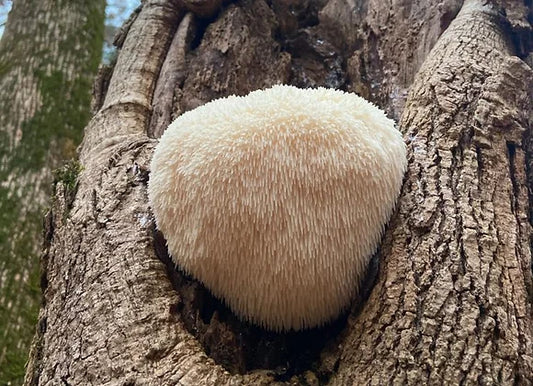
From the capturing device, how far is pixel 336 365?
1509 mm

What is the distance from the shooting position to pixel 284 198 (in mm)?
1479

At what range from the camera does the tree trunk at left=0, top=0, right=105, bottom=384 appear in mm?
3059

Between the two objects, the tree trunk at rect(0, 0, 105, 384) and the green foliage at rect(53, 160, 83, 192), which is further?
the tree trunk at rect(0, 0, 105, 384)

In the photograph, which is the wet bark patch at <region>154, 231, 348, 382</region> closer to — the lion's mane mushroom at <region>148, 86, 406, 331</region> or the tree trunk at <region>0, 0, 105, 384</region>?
the lion's mane mushroom at <region>148, 86, 406, 331</region>

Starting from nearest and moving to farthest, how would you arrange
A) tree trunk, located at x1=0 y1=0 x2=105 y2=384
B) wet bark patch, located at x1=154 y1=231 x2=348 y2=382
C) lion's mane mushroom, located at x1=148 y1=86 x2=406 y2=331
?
lion's mane mushroom, located at x1=148 y1=86 x2=406 y2=331, wet bark patch, located at x1=154 y1=231 x2=348 y2=382, tree trunk, located at x1=0 y1=0 x2=105 y2=384

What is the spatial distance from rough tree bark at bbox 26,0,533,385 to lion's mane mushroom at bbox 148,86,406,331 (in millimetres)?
146

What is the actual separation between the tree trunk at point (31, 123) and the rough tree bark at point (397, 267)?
1.19 meters

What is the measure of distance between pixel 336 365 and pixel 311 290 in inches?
9.8

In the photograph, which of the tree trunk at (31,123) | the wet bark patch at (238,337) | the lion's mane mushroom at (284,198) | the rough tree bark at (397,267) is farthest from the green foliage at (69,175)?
the tree trunk at (31,123)

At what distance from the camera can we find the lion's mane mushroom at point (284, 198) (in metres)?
1.48

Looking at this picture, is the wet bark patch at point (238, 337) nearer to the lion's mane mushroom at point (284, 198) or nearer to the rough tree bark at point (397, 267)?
the rough tree bark at point (397, 267)

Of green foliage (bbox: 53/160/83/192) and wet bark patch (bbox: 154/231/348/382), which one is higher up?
green foliage (bbox: 53/160/83/192)

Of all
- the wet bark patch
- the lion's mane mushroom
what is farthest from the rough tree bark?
the lion's mane mushroom

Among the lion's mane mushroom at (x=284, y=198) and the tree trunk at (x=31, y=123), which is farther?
the tree trunk at (x=31, y=123)
